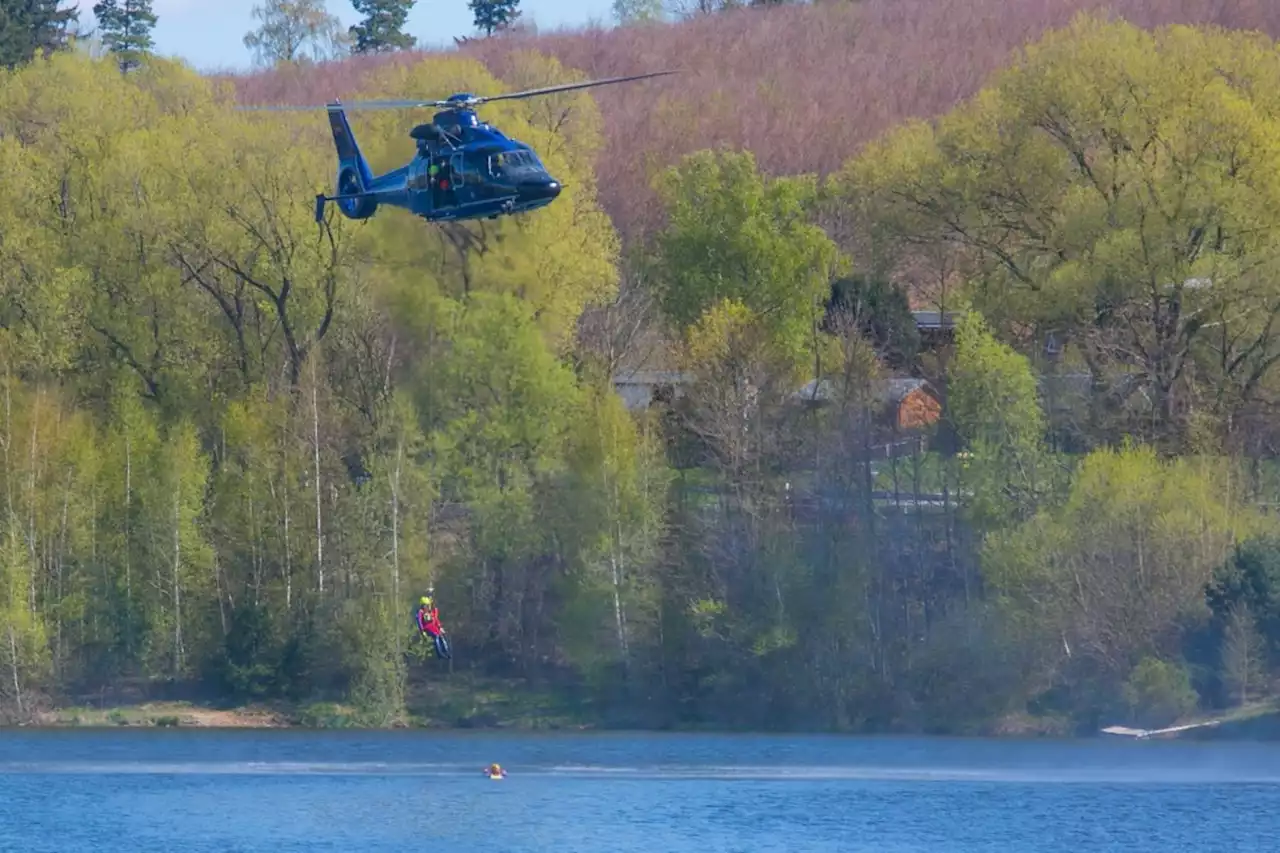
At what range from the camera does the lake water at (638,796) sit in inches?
1545

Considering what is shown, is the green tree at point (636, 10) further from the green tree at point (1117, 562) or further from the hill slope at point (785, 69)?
the green tree at point (1117, 562)

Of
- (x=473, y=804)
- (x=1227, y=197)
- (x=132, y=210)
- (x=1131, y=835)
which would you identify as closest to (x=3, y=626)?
(x=132, y=210)

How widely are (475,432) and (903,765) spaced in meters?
16.9

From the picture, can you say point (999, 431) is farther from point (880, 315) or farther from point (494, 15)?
point (494, 15)

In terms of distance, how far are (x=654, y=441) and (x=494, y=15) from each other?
89890mm

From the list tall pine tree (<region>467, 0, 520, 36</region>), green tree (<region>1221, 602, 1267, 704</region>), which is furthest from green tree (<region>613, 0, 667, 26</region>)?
green tree (<region>1221, 602, 1267, 704</region>)

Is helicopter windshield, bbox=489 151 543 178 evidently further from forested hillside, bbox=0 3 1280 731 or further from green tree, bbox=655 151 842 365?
green tree, bbox=655 151 842 365

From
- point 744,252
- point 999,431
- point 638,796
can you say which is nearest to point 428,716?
point 638,796

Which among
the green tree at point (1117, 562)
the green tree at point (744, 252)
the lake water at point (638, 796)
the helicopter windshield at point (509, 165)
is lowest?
the lake water at point (638, 796)

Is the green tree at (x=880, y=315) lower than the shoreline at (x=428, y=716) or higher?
higher

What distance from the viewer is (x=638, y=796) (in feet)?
143

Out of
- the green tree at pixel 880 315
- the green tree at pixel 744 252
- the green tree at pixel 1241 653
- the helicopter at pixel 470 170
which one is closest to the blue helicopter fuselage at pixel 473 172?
the helicopter at pixel 470 170

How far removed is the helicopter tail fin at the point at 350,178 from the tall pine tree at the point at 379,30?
92.2 m

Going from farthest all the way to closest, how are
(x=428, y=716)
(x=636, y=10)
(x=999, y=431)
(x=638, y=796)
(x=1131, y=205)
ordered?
(x=636, y=10), (x=1131, y=205), (x=428, y=716), (x=999, y=431), (x=638, y=796)
